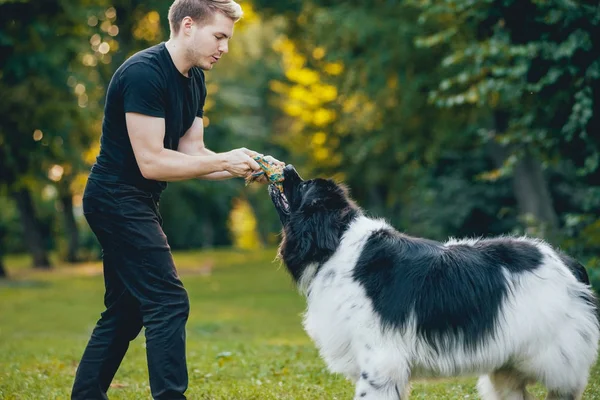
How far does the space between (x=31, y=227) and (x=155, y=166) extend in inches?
1030

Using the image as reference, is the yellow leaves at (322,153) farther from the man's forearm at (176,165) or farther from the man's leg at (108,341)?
the man's forearm at (176,165)

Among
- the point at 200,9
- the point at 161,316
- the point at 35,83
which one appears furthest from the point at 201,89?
the point at 35,83

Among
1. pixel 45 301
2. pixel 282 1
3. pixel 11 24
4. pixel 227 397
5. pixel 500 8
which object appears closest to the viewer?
pixel 227 397

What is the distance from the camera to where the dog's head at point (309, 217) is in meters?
5.04

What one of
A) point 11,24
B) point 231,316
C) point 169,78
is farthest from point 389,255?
point 11,24

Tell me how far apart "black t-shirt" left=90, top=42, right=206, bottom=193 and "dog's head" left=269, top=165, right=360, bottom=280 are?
80 centimetres

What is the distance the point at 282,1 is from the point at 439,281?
2078 cm

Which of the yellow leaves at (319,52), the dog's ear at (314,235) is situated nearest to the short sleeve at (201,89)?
the dog's ear at (314,235)

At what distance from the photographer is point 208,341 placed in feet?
37.7

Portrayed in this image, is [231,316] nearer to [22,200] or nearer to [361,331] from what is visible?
[361,331]

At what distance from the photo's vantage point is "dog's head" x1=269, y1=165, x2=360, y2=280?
198 inches

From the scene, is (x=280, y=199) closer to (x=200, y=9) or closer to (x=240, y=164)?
(x=240, y=164)

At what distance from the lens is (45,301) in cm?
2034

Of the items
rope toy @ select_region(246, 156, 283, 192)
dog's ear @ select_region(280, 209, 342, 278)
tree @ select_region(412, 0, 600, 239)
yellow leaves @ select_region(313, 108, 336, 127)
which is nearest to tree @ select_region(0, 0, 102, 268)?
tree @ select_region(412, 0, 600, 239)
